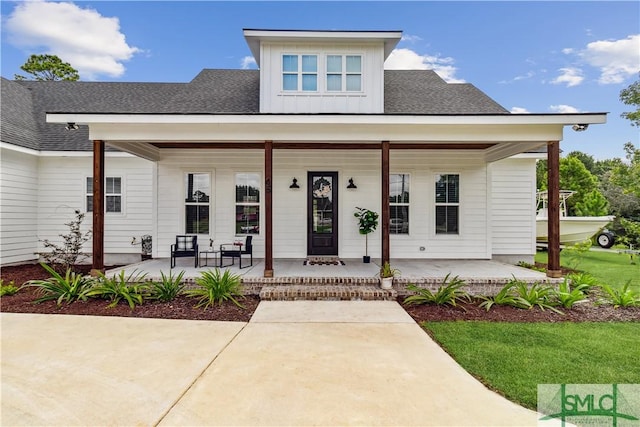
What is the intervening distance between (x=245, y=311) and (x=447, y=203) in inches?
243

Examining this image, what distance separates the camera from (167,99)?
999cm

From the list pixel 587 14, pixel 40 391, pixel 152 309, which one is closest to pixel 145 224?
pixel 152 309

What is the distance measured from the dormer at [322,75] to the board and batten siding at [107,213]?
4.35 metres

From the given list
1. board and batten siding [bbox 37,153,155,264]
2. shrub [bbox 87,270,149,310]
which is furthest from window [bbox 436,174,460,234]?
board and batten siding [bbox 37,153,155,264]

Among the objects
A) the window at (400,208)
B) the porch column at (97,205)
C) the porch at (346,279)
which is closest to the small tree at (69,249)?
the porch column at (97,205)

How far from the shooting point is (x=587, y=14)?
11.9 m

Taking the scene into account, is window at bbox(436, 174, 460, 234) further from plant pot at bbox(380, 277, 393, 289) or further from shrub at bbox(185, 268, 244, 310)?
shrub at bbox(185, 268, 244, 310)

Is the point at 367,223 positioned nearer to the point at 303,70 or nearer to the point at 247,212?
the point at 247,212

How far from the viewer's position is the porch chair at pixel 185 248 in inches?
284

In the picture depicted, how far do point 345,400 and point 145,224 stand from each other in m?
8.62

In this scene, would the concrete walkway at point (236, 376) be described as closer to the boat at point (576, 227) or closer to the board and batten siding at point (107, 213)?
the board and batten siding at point (107, 213)

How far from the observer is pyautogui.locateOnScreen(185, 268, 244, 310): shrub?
5320 millimetres

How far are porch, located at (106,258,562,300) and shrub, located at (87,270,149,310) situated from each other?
371mm

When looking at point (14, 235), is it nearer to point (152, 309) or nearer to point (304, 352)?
point (152, 309)
